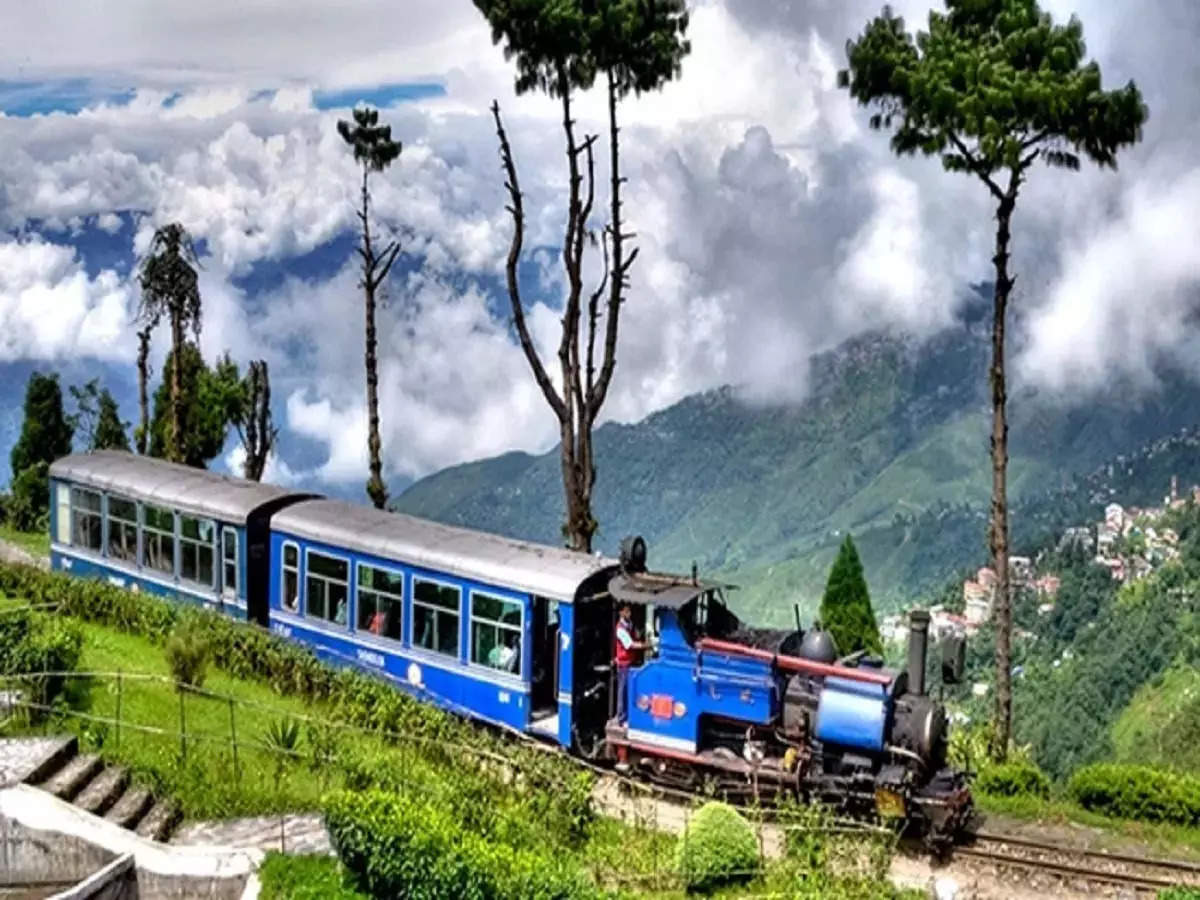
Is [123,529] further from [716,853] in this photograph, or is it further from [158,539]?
[716,853]

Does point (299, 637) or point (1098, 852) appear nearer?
point (1098, 852)

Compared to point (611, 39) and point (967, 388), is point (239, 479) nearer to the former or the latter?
point (611, 39)

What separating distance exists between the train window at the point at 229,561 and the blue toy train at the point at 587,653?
0.03 meters

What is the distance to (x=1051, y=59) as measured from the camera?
18.6 m

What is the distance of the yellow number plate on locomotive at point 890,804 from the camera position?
15312 millimetres

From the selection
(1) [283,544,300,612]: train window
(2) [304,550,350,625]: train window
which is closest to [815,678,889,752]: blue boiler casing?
(2) [304,550,350,625]: train window

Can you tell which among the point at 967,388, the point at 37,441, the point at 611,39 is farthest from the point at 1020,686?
the point at 967,388

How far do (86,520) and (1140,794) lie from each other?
17.6 m

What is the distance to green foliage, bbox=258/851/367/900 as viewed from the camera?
42.2 ft

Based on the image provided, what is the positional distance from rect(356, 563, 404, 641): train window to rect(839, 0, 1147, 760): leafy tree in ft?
27.2

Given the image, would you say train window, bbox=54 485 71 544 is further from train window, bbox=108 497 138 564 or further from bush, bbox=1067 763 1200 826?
bush, bbox=1067 763 1200 826

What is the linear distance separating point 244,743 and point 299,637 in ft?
14.5

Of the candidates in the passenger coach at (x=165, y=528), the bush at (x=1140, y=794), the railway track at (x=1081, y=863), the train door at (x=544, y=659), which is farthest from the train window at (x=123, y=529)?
the bush at (x=1140, y=794)

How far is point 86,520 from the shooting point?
24.6 m
